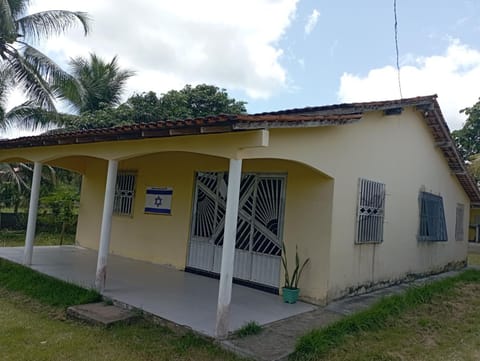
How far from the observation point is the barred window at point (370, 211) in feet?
24.4

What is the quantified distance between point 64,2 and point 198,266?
10.8 m

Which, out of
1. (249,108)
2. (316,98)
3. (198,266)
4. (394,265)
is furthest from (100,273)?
(249,108)

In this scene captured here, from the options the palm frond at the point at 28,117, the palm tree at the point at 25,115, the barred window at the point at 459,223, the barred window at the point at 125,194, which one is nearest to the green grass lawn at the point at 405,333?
the barred window at the point at 459,223

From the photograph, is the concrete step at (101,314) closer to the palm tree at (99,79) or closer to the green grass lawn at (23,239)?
the green grass lawn at (23,239)

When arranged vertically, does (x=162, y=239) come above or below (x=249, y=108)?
below

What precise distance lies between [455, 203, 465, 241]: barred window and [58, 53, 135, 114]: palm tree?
15613 millimetres

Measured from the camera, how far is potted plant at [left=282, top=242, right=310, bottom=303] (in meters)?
6.43

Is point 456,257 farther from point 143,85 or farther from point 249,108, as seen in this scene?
point 143,85

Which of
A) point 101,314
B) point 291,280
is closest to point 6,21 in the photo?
point 101,314

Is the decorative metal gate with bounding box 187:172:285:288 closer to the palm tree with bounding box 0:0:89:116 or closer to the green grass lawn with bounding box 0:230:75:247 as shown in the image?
the green grass lawn with bounding box 0:230:75:247

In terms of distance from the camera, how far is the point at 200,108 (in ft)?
67.5

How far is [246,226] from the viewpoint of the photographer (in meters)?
7.66

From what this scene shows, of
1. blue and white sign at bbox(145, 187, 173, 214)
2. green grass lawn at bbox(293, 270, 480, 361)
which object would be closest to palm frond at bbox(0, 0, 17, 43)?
blue and white sign at bbox(145, 187, 173, 214)

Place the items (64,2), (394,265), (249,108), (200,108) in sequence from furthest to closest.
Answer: (249,108) < (200,108) < (64,2) < (394,265)
